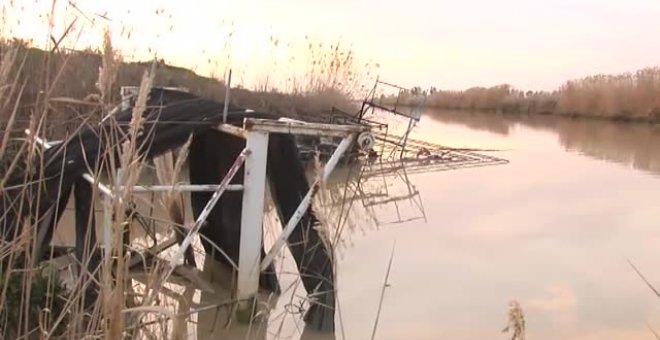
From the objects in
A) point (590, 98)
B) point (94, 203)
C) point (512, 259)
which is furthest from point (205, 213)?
point (590, 98)

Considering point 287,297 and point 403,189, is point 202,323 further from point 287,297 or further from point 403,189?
point 403,189

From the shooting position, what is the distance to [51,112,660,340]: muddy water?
441 cm

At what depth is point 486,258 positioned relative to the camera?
612cm

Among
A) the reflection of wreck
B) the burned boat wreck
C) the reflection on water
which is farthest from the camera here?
the reflection on water

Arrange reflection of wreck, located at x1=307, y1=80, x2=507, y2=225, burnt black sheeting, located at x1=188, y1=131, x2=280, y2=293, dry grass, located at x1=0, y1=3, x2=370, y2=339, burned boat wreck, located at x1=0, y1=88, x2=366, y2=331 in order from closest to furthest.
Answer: dry grass, located at x1=0, y1=3, x2=370, y2=339
burned boat wreck, located at x1=0, y1=88, x2=366, y2=331
burnt black sheeting, located at x1=188, y1=131, x2=280, y2=293
reflection of wreck, located at x1=307, y1=80, x2=507, y2=225

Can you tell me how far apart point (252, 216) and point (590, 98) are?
973 inches

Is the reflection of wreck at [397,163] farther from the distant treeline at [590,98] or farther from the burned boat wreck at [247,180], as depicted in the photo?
the distant treeline at [590,98]

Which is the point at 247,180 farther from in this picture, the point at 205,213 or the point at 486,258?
the point at 486,258

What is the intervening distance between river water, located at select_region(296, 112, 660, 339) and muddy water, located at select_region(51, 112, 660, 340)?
0.04ft

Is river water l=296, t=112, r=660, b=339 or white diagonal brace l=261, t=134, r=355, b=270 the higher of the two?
white diagonal brace l=261, t=134, r=355, b=270

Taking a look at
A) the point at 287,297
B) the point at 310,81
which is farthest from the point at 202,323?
the point at 310,81

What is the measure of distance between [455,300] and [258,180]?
1784 mm

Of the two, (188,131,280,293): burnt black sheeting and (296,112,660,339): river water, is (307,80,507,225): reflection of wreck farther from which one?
(188,131,280,293): burnt black sheeting

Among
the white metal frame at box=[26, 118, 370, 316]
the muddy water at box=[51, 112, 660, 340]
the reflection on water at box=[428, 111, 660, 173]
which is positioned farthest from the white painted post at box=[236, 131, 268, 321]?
the reflection on water at box=[428, 111, 660, 173]
